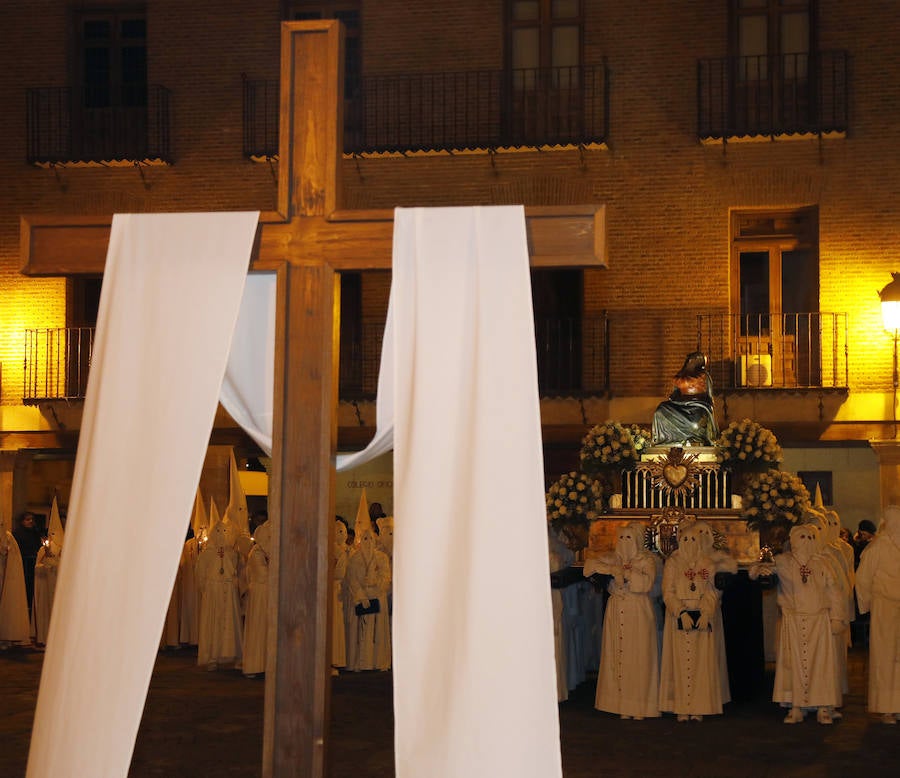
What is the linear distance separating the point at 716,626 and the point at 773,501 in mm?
2048

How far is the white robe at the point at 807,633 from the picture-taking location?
11.1 metres

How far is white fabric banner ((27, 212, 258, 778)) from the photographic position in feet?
17.4

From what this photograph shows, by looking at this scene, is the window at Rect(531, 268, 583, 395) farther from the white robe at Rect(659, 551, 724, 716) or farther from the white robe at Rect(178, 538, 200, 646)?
the white robe at Rect(659, 551, 724, 716)

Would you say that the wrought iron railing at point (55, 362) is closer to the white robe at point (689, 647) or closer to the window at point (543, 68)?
the window at point (543, 68)

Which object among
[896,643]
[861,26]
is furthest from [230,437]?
[896,643]

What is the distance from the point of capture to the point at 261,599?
14.2 m

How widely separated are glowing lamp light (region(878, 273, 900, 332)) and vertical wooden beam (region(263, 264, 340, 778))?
47.1 feet

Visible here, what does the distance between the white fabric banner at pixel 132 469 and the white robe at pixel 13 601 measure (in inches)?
469

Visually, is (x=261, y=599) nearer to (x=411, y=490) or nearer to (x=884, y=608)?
(x=884, y=608)

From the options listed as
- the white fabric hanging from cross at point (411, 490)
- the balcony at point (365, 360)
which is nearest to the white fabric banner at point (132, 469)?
the white fabric hanging from cross at point (411, 490)

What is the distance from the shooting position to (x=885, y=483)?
1969 cm

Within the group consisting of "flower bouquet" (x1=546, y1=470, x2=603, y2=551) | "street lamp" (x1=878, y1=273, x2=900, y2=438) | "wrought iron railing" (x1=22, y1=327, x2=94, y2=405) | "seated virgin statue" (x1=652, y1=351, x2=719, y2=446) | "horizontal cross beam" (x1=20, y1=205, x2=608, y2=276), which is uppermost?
"street lamp" (x1=878, y1=273, x2=900, y2=438)

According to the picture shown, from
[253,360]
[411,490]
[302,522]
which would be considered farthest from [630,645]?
[411,490]

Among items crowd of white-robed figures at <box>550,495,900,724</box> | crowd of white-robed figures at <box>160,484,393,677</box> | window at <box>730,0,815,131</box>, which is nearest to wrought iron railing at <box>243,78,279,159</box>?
window at <box>730,0,815,131</box>
